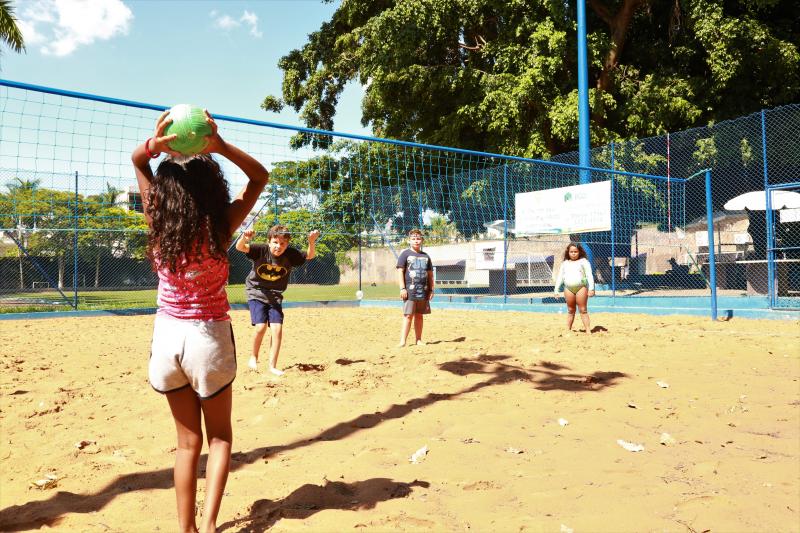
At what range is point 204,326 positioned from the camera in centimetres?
201

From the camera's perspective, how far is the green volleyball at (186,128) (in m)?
1.96

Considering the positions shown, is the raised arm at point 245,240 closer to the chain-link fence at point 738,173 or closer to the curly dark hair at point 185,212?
the curly dark hair at point 185,212

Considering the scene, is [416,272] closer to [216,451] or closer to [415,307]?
[415,307]

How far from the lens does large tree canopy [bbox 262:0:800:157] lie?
13859 mm

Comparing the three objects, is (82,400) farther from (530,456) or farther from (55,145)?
(530,456)

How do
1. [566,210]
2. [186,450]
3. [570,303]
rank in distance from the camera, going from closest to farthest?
[186,450] < [570,303] < [566,210]

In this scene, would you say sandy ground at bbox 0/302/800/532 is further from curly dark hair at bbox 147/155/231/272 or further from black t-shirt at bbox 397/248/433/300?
curly dark hair at bbox 147/155/231/272

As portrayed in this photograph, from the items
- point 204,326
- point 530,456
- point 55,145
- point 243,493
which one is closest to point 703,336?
point 530,456

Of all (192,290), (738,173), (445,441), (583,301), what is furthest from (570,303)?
(738,173)

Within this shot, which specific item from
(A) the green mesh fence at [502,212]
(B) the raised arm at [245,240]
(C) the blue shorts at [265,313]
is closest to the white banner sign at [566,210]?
(A) the green mesh fence at [502,212]

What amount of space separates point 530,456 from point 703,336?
5.33 meters

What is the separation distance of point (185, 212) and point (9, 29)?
1477cm

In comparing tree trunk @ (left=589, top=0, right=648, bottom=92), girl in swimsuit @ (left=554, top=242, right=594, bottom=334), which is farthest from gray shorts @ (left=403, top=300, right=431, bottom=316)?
tree trunk @ (left=589, top=0, right=648, bottom=92)

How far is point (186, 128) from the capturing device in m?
1.96
